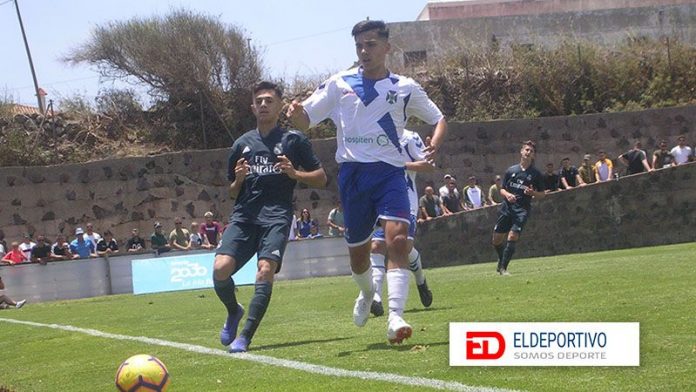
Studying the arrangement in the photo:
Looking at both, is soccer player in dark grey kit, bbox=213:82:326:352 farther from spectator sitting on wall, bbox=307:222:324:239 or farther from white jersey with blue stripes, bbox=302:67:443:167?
spectator sitting on wall, bbox=307:222:324:239

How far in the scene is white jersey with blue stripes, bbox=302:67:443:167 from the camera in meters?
8.93

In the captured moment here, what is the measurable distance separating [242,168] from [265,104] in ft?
1.96

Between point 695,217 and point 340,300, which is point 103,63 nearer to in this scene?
point 695,217

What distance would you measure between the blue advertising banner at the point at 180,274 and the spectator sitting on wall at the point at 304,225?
3.44m

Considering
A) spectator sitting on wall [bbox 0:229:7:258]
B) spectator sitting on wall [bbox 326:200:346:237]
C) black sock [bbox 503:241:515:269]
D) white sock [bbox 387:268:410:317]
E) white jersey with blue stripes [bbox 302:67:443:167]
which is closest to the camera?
white sock [bbox 387:268:410:317]

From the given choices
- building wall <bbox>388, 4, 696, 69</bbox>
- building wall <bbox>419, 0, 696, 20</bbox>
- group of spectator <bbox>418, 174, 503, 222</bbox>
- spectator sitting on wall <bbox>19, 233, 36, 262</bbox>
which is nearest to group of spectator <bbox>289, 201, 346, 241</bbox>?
group of spectator <bbox>418, 174, 503, 222</bbox>

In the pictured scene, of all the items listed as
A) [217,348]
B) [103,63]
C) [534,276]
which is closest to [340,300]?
[534,276]

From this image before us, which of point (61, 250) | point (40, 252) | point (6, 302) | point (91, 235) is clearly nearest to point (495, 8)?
point (91, 235)

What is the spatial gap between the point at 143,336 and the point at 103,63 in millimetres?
29047

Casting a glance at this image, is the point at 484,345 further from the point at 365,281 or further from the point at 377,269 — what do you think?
the point at 377,269

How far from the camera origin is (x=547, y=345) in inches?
281

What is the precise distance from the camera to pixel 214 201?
3173 cm

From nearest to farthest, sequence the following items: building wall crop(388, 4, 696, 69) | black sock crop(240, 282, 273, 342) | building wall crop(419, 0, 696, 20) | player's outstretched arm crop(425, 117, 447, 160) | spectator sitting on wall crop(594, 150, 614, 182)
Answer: player's outstretched arm crop(425, 117, 447, 160), black sock crop(240, 282, 273, 342), spectator sitting on wall crop(594, 150, 614, 182), building wall crop(388, 4, 696, 69), building wall crop(419, 0, 696, 20)

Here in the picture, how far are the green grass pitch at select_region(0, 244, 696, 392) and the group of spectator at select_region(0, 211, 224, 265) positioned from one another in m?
9.71
